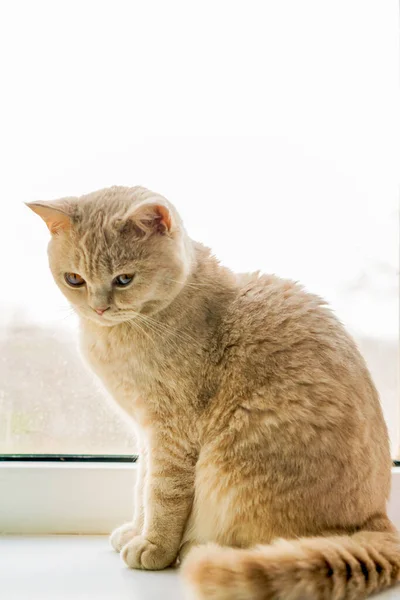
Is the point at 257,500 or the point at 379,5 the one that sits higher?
the point at 379,5

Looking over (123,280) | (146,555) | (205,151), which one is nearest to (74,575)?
(146,555)

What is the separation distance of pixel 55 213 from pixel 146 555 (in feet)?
2.24

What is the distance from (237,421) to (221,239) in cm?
60

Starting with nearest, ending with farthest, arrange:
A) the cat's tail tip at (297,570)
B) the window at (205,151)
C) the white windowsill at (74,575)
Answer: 1. the cat's tail tip at (297,570)
2. the white windowsill at (74,575)
3. the window at (205,151)

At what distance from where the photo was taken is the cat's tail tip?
1.04 meters

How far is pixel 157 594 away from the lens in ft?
3.94

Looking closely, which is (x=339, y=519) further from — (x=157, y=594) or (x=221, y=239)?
(x=221, y=239)

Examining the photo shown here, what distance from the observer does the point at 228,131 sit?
1778mm

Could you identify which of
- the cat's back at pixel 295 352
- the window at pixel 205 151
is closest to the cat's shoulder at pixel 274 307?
the cat's back at pixel 295 352

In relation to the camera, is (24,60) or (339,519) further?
(24,60)

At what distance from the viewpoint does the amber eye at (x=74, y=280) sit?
140 centimetres

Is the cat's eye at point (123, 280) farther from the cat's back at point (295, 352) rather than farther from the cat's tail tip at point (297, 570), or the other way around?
the cat's tail tip at point (297, 570)

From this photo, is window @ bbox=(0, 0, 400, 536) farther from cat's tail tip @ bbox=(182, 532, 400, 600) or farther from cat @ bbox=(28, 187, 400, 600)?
cat's tail tip @ bbox=(182, 532, 400, 600)

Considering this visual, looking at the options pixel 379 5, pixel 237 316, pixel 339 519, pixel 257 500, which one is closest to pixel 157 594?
pixel 257 500
